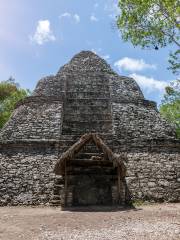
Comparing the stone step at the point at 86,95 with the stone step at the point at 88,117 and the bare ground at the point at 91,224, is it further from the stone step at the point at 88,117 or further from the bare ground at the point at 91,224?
the bare ground at the point at 91,224

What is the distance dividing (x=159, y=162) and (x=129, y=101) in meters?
5.90

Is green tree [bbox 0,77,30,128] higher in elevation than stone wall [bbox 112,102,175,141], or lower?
higher

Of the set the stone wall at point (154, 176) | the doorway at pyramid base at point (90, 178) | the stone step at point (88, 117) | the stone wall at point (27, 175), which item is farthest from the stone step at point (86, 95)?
the doorway at pyramid base at point (90, 178)

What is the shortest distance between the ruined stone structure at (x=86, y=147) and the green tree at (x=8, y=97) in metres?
10.1

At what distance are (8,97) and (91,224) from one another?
26.7 m

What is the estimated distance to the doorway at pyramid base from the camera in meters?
13.2

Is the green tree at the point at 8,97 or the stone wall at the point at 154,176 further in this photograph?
the green tree at the point at 8,97

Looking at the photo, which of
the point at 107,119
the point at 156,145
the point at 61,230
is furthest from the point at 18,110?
the point at 61,230

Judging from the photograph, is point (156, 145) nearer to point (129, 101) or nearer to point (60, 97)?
point (129, 101)

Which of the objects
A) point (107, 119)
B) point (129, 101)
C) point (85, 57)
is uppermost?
point (85, 57)

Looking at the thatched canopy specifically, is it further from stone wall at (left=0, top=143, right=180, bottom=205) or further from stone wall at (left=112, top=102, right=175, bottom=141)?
stone wall at (left=112, top=102, right=175, bottom=141)

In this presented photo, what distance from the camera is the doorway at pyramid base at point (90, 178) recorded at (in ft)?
43.2

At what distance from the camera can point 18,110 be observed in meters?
19.8

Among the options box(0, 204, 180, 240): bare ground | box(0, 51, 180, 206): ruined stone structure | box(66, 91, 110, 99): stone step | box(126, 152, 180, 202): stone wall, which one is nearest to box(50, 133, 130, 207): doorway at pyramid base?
box(0, 51, 180, 206): ruined stone structure
